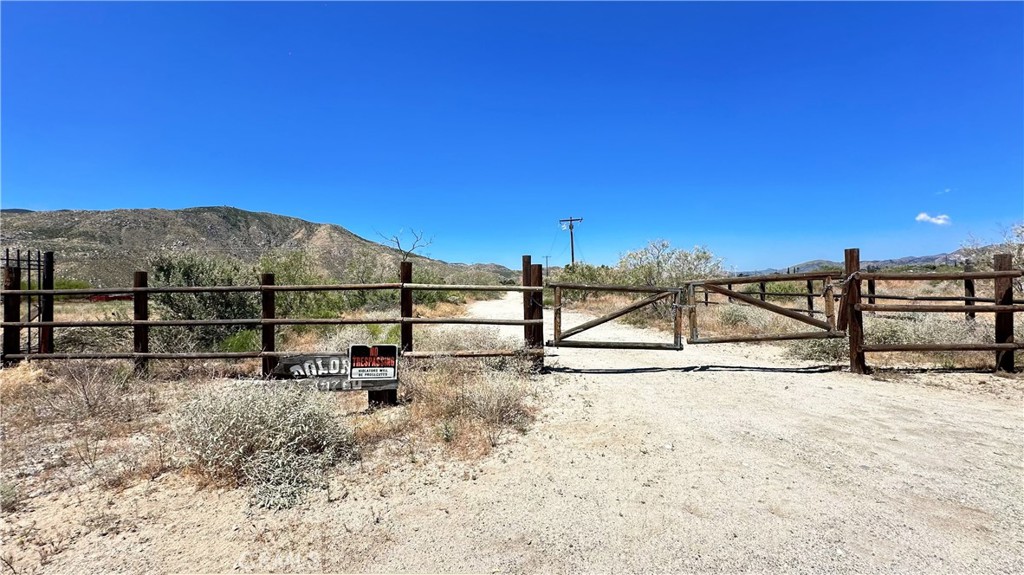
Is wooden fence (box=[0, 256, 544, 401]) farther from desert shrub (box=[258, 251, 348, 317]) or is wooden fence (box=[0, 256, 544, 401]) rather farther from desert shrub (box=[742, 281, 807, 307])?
desert shrub (box=[742, 281, 807, 307])

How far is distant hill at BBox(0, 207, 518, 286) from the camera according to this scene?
3672cm

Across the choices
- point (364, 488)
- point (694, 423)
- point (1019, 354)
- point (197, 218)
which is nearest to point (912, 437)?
point (694, 423)

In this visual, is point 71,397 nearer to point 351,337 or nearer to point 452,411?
point 351,337

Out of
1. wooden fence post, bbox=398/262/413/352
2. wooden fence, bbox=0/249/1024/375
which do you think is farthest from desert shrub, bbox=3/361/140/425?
wooden fence post, bbox=398/262/413/352

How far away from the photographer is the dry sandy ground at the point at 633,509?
2357 millimetres

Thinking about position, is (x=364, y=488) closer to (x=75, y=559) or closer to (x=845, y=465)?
(x=75, y=559)

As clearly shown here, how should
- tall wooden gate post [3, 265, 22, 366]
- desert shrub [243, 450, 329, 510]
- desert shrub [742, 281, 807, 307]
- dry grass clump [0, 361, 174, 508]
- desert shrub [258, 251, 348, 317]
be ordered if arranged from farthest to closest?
desert shrub [742, 281, 807, 307], desert shrub [258, 251, 348, 317], tall wooden gate post [3, 265, 22, 366], dry grass clump [0, 361, 174, 508], desert shrub [243, 450, 329, 510]

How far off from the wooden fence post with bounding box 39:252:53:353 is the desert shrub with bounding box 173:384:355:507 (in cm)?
508

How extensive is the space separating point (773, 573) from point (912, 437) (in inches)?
119

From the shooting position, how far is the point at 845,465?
3.49 m

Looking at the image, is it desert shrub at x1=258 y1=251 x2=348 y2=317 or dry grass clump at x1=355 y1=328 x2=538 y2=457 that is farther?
desert shrub at x1=258 y1=251 x2=348 y2=317

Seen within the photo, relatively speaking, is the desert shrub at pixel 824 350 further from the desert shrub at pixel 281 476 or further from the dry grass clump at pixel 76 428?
the dry grass clump at pixel 76 428

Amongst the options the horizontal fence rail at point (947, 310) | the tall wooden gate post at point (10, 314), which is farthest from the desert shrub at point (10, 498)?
the horizontal fence rail at point (947, 310)

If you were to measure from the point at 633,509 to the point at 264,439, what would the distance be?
9.26 feet
